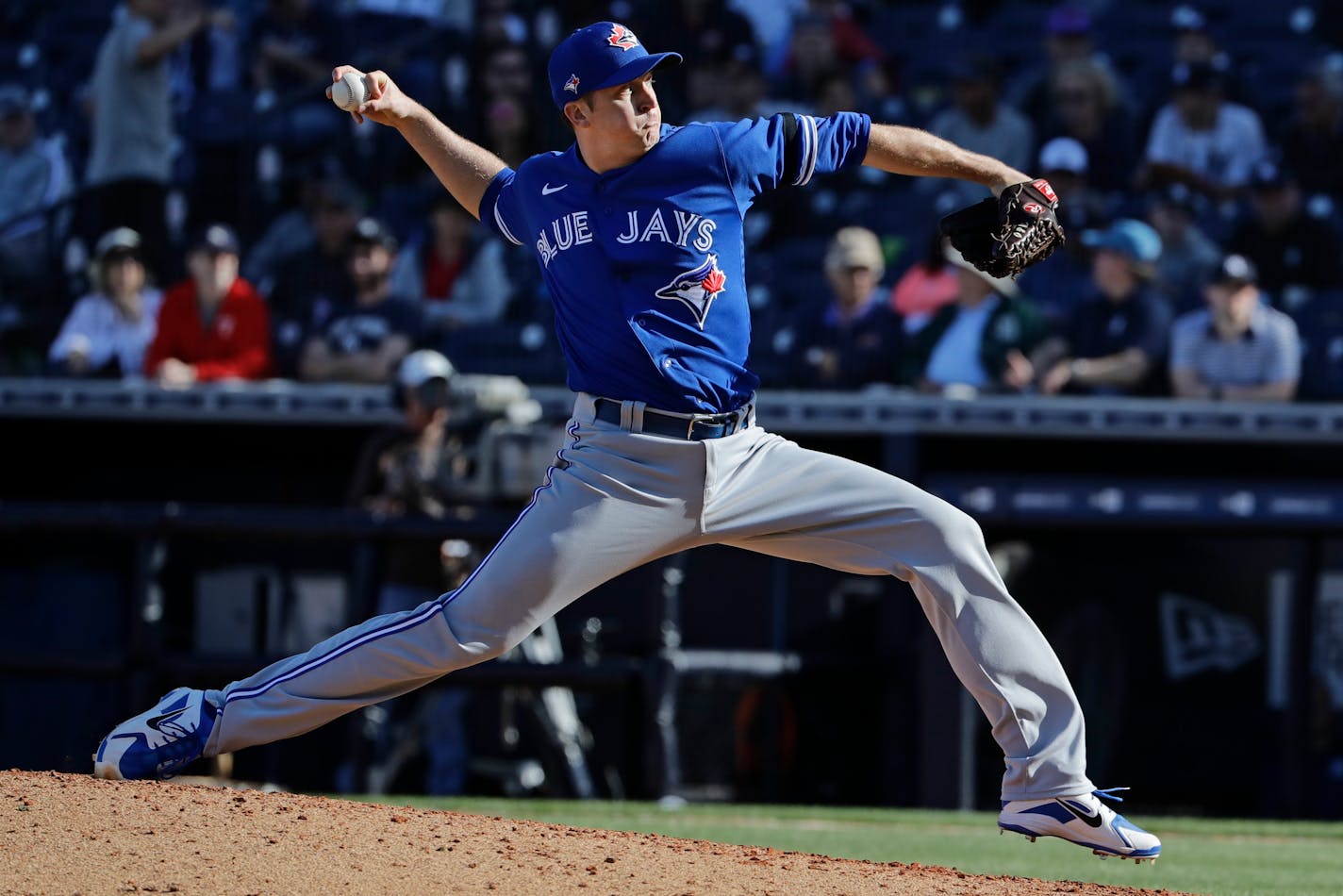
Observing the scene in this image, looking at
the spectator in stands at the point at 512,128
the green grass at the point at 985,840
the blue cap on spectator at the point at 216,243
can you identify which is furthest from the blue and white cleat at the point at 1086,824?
the spectator in stands at the point at 512,128

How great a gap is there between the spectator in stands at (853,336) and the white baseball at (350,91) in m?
4.58

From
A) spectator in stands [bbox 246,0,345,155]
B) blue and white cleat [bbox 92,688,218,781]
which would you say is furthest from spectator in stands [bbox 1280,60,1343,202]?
blue and white cleat [bbox 92,688,218,781]

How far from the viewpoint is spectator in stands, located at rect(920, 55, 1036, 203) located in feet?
30.8

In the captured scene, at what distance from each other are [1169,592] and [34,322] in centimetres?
567

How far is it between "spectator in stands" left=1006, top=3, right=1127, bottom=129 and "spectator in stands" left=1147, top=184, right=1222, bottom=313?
31.2 inches

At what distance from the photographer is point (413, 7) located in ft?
35.2

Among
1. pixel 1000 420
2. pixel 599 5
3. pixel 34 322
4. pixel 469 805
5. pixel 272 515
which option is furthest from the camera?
pixel 599 5

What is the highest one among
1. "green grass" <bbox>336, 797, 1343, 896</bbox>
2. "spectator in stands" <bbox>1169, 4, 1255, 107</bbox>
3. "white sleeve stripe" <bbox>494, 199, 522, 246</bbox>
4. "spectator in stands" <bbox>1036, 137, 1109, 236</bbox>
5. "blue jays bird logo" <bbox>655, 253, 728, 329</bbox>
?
"spectator in stands" <bbox>1169, 4, 1255, 107</bbox>

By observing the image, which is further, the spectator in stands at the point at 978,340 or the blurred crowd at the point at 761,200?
the blurred crowd at the point at 761,200

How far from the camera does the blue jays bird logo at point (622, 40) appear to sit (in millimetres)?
3989

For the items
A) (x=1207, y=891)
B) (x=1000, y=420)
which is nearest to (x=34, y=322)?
(x=1000, y=420)

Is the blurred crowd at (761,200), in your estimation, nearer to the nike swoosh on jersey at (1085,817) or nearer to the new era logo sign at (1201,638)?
the new era logo sign at (1201,638)

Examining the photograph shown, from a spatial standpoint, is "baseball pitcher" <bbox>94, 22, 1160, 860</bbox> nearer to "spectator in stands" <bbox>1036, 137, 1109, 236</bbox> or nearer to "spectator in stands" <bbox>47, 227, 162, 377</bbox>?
"spectator in stands" <bbox>1036, 137, 1109, 236</bbox>

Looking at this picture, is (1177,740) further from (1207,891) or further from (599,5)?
(599,5)
